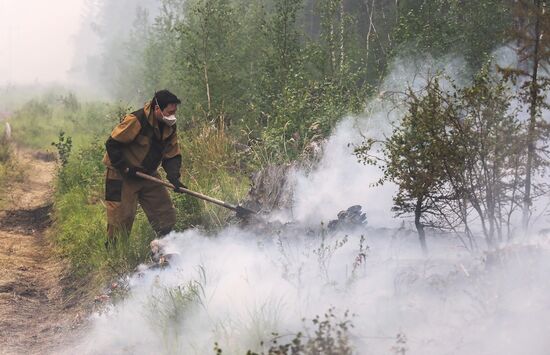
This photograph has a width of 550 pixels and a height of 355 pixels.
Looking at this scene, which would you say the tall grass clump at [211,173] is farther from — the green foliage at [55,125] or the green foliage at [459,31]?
the green foliage at [55,125]

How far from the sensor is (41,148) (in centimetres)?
1509

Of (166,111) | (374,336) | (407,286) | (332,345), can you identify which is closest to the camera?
(332,345)

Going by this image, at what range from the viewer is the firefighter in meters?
5.29

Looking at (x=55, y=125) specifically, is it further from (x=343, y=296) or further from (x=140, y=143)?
(x=343, y=296)

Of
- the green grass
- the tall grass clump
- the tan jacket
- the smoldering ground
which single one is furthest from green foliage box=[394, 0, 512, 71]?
the smoldering ground

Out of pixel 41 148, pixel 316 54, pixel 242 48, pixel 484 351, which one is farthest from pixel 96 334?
pixel 41 148

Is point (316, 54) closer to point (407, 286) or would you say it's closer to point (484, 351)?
point (407, 286)

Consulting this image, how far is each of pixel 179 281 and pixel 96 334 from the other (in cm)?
71

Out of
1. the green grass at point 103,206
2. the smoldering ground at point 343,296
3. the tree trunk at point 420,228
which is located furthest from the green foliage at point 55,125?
the tree trunk at point 420,228

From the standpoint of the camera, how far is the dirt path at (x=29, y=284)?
4430 millimetres

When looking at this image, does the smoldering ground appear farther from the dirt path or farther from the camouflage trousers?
the camouflage trousers

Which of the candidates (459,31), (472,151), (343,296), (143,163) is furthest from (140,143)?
(459,31)

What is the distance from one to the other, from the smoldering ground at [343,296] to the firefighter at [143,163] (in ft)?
2.13

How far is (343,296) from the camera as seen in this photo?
3797 millimetres
